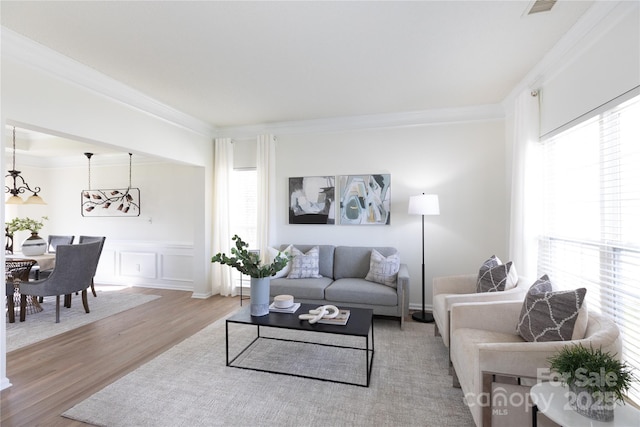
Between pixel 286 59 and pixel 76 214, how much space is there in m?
6.02

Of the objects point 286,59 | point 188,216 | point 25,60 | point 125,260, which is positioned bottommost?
point 125,260

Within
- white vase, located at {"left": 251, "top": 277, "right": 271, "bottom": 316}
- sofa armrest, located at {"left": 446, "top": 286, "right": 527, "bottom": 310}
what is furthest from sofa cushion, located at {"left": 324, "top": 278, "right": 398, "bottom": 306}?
white vase, located at {"left": 251, "top": 277, "right": 271, "bottom": 316}

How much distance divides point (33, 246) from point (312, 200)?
4.14 meters

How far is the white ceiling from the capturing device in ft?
6.81

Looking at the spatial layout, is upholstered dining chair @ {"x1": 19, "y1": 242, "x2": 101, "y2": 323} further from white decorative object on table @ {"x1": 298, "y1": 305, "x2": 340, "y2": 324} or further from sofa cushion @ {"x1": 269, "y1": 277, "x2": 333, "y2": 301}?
white decorative object on table @ {"x1": 298, "y1": 305, "x2": 340, "y2": 324}

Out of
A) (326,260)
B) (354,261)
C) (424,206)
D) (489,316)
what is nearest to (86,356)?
(326,260)

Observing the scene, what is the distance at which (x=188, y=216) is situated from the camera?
17.9ft

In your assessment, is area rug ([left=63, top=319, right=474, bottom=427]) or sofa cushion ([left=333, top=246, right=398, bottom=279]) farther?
sofa cushion ([left=333, top=246, right=398, bottom=279])

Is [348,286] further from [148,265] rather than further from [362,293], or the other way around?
[148,265]

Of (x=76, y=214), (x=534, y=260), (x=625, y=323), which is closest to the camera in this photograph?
(x=625, y=323)

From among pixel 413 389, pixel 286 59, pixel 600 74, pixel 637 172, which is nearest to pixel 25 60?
pixel 286 59

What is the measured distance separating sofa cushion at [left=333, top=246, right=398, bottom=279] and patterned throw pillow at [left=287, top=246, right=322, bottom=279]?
0.97 ft

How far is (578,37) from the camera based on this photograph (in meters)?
2.30

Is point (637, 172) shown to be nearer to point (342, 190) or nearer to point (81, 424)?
point (342, 190)
